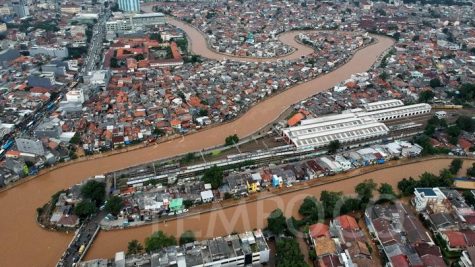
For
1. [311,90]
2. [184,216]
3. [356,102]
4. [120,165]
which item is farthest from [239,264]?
[311,90]

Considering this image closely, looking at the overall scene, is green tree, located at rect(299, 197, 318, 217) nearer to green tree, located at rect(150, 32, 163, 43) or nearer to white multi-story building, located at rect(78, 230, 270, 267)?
white multi-story building, located at rect(78, 230, 270, 267)

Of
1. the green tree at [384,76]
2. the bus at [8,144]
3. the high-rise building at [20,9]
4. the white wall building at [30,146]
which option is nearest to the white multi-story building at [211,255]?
the white wall building at [30,146]

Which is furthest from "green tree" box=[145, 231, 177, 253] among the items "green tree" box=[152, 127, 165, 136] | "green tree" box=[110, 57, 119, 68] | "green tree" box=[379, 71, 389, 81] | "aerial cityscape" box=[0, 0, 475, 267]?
"green tree" box=[379, 71, 389, 81]

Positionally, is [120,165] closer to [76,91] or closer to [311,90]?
[76,91]

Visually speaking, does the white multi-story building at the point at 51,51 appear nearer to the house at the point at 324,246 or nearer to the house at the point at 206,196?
the house at the point at 206,196

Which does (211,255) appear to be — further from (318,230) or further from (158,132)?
(158,132)

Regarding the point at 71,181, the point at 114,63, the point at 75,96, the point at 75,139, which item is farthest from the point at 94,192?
the point at 114,63
